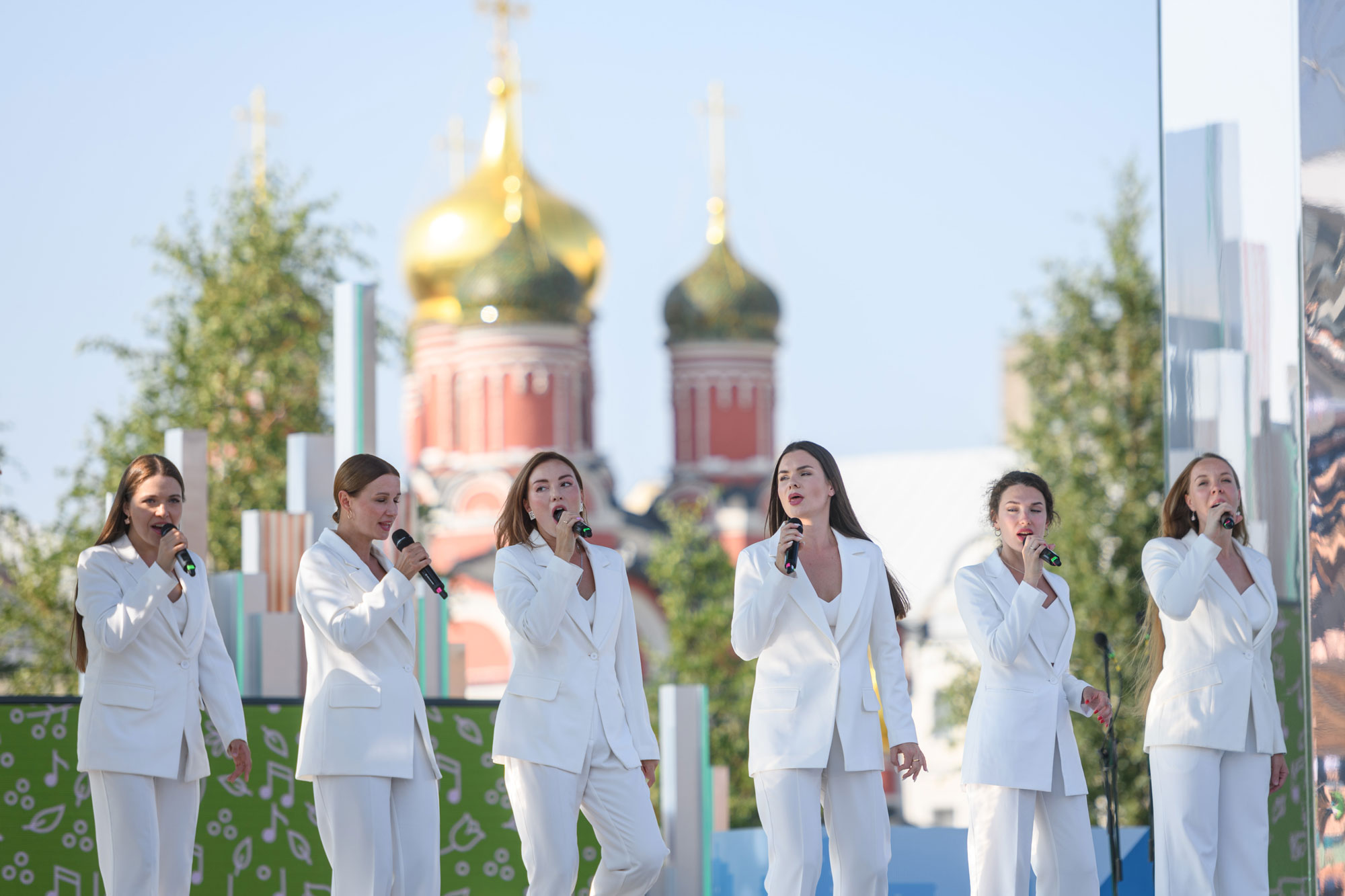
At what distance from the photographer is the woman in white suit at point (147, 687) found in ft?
19.5

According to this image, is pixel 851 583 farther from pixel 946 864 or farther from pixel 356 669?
pixel 946 864

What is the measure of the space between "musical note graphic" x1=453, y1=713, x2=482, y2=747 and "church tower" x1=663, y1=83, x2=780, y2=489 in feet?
126

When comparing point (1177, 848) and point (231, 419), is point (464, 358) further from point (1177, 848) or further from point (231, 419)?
point (1177, 848)

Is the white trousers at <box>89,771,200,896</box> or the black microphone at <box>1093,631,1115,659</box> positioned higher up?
the black microphone at <box>1093,631,1115,659</box>

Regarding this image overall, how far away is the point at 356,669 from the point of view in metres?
5.88

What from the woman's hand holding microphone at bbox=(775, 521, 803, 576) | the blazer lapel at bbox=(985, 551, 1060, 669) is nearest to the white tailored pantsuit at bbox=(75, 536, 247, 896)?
the woman's hand holding microphone at bbox=(775, 521, 803, 576)

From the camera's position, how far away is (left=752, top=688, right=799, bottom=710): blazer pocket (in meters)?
5.95

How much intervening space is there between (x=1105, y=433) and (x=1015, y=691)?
2143 cm

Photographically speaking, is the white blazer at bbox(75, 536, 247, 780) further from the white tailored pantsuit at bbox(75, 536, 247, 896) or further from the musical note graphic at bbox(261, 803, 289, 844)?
the musical note graphic at bbox(261, 803, 289, 844)

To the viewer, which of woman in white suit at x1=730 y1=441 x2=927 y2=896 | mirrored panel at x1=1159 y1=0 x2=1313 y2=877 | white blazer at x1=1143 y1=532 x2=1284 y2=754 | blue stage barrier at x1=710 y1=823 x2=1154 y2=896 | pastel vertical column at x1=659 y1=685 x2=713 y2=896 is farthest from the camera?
pastel vertical column at x1=659 y1=685 x2=713 y2=896

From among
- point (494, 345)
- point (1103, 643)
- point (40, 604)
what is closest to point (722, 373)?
point (494, 345)

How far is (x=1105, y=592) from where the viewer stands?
84.5 ft

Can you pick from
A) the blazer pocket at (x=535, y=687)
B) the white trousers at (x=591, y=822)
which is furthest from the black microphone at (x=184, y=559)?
the white trousers at (x=591, y=822)

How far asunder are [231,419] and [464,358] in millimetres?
18687
